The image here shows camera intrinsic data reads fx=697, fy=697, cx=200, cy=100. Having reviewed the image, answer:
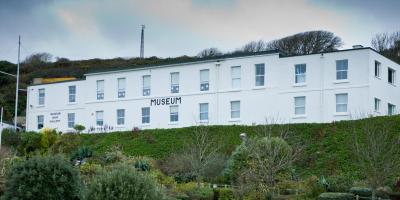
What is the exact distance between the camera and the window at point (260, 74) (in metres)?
45.9

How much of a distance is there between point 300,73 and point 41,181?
1089 inches

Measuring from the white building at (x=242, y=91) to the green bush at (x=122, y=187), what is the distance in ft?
79.9

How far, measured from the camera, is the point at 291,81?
146 ft

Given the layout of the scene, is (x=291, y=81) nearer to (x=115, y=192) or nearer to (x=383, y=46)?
(x=115, y=192)

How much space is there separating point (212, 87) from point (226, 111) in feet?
6.76

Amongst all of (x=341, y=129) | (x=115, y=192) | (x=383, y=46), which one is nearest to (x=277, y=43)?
(x=383, y=46)

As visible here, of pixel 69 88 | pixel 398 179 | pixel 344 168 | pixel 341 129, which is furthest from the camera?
pixel 69 88

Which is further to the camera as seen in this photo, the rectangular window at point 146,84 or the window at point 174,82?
the rectangular window at point 146,84

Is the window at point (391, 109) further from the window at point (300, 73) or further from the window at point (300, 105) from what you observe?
the window at point (300, 73)

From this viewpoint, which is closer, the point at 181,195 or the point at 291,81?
the point at 181,195

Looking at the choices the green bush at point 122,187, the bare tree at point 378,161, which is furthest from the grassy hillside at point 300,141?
the green bush at point 122,187

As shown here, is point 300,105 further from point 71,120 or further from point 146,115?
point 71,120

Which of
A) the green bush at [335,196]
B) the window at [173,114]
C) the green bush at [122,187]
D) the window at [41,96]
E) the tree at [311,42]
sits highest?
the tree at [311,42]

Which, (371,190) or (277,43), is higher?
(277,43)
